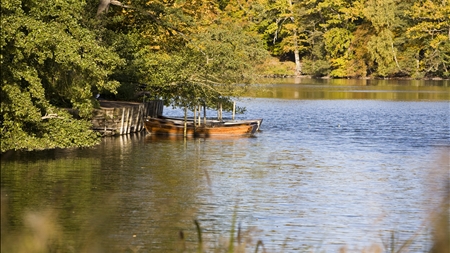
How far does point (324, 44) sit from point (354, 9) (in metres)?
6.68

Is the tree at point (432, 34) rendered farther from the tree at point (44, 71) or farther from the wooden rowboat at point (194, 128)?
the tree at point (44, 71)

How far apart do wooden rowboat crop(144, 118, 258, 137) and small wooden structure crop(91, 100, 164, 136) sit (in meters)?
0.72

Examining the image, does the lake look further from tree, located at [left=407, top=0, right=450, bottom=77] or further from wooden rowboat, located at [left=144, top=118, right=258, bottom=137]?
tree, located at [left=407, top=0, right=450, bottom=77]

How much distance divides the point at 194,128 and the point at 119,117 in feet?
11.1

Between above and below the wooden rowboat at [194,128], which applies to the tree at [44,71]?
above

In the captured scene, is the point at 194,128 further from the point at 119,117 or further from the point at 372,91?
the point at 372,91

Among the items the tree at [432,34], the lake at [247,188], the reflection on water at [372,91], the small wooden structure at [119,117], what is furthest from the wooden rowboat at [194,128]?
the tree at [432,34]

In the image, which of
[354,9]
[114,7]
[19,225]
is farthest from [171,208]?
[354,9]

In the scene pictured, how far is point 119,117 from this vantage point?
33.9m

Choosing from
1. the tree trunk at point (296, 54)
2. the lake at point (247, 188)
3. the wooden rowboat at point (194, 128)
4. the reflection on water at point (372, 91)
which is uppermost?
the tree trunk at point (296, 54)

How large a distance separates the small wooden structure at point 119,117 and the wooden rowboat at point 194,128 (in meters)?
0.72

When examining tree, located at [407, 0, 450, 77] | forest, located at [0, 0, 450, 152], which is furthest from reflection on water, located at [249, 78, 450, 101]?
forest, located at [0, 0, 450, 152]

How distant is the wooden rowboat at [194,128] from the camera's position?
115 feet

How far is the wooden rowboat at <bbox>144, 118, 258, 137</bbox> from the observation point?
35.0 meters
